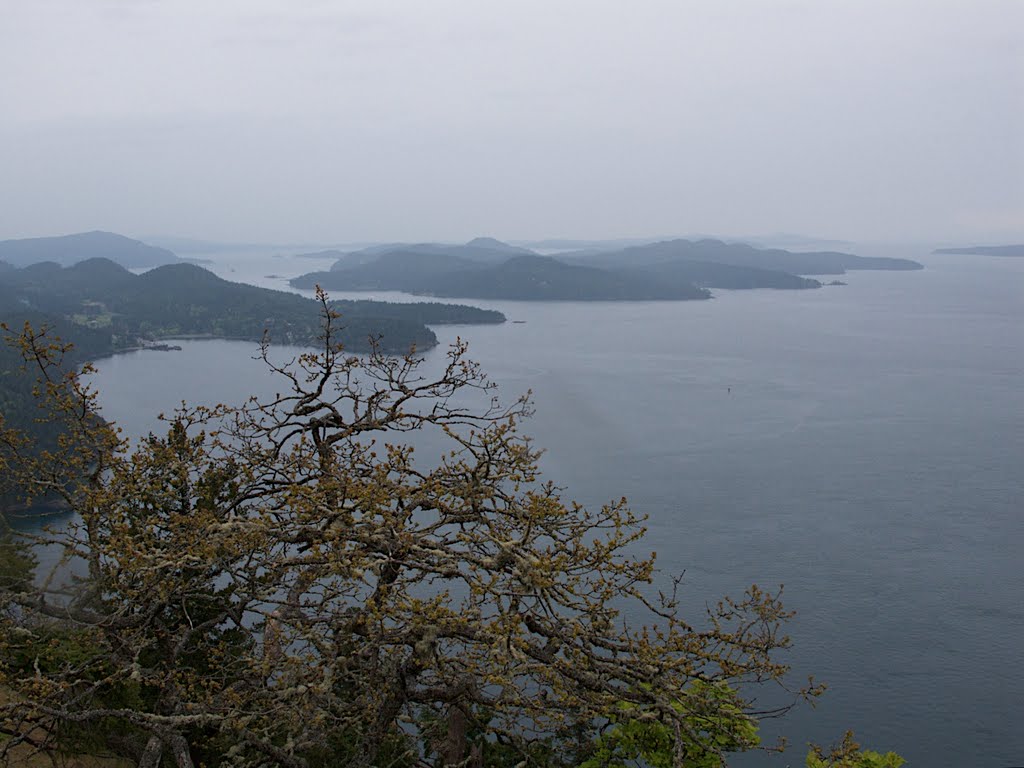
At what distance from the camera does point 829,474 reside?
35.0 metres

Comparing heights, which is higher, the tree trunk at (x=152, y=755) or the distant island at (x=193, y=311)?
the distant island at (x=193, y=311)

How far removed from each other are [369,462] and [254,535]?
4.16ft

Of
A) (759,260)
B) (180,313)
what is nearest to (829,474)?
(180,313)

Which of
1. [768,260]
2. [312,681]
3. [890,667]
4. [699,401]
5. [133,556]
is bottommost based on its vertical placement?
[890,667]

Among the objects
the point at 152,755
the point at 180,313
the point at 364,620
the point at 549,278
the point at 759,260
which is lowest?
the point at 152,755

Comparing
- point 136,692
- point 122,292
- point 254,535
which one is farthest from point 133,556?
point 122,292

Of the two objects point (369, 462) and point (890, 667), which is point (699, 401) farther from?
point (369, 462)

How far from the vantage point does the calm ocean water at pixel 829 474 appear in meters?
19.8

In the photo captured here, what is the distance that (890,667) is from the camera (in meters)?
20.2

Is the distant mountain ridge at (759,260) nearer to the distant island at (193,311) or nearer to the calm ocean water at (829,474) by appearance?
the distant island at (193,311)

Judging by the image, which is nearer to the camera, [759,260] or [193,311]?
[193,311]

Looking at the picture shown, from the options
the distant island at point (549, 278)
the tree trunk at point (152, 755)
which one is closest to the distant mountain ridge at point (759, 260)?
the distant island at point (549, 278)

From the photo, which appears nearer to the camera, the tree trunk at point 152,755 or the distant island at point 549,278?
the tree trunk at point 152,755

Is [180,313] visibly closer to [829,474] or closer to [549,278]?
[549,278]
